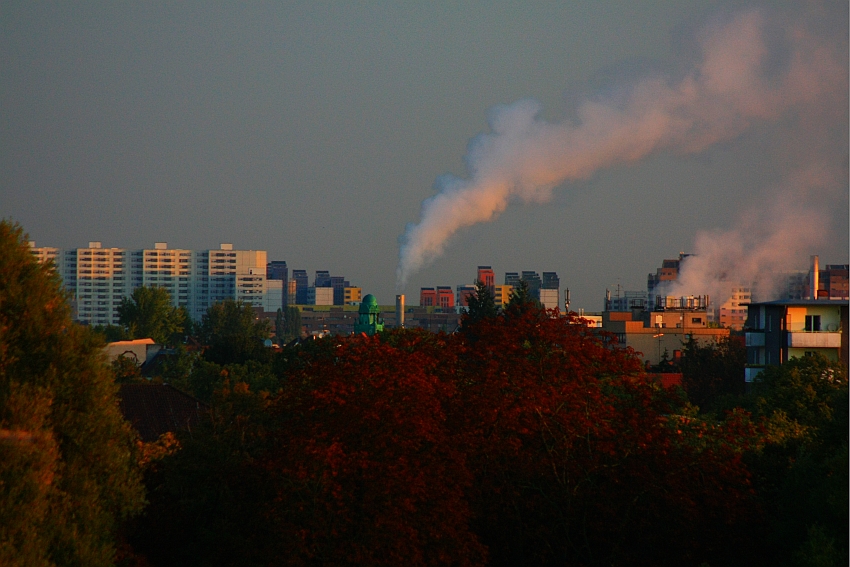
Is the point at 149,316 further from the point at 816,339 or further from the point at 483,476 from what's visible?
the point at 483,476

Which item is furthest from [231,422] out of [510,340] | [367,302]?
[367,302]

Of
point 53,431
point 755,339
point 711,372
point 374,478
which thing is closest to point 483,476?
point 374,478

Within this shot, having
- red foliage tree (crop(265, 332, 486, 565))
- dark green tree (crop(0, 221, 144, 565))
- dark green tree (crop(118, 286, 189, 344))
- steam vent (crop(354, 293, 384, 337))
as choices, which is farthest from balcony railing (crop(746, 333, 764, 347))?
dark green tree (crop(118, 286, 189, 344))

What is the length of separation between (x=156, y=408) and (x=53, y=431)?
82.6 feet

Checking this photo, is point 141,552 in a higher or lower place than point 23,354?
lower

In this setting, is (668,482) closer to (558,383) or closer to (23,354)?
(558,383)

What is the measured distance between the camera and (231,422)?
2281cm

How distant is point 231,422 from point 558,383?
7315 mm

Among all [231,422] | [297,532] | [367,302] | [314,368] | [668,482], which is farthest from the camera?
[367,302]

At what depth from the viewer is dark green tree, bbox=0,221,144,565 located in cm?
1350

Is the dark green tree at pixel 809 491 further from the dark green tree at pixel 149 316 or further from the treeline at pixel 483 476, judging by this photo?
the dark green tree at pixel 149 316

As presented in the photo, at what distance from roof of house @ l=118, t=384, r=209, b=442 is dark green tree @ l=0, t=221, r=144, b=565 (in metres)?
21.8

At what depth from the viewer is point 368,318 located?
87500mm

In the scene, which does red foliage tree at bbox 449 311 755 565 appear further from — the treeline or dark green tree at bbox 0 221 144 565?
dark green tree at bbox 0 221 144 565
